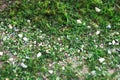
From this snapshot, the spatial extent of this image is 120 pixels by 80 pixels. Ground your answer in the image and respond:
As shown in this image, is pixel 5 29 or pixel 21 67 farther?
pixel 5 29

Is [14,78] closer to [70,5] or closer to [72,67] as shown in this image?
[72,67]

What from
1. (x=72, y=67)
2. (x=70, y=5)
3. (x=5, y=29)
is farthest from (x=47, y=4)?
(x=72, y=67)

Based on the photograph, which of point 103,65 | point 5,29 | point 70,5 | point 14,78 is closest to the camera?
point 14,78

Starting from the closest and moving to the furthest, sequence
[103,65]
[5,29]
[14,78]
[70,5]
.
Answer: [14,78], [103,65], [5,29], [70,5]

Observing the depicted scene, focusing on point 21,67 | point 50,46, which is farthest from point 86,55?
point 21,67

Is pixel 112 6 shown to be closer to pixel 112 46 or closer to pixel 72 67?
pixel 112 46

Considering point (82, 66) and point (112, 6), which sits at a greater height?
point (112, 6)
